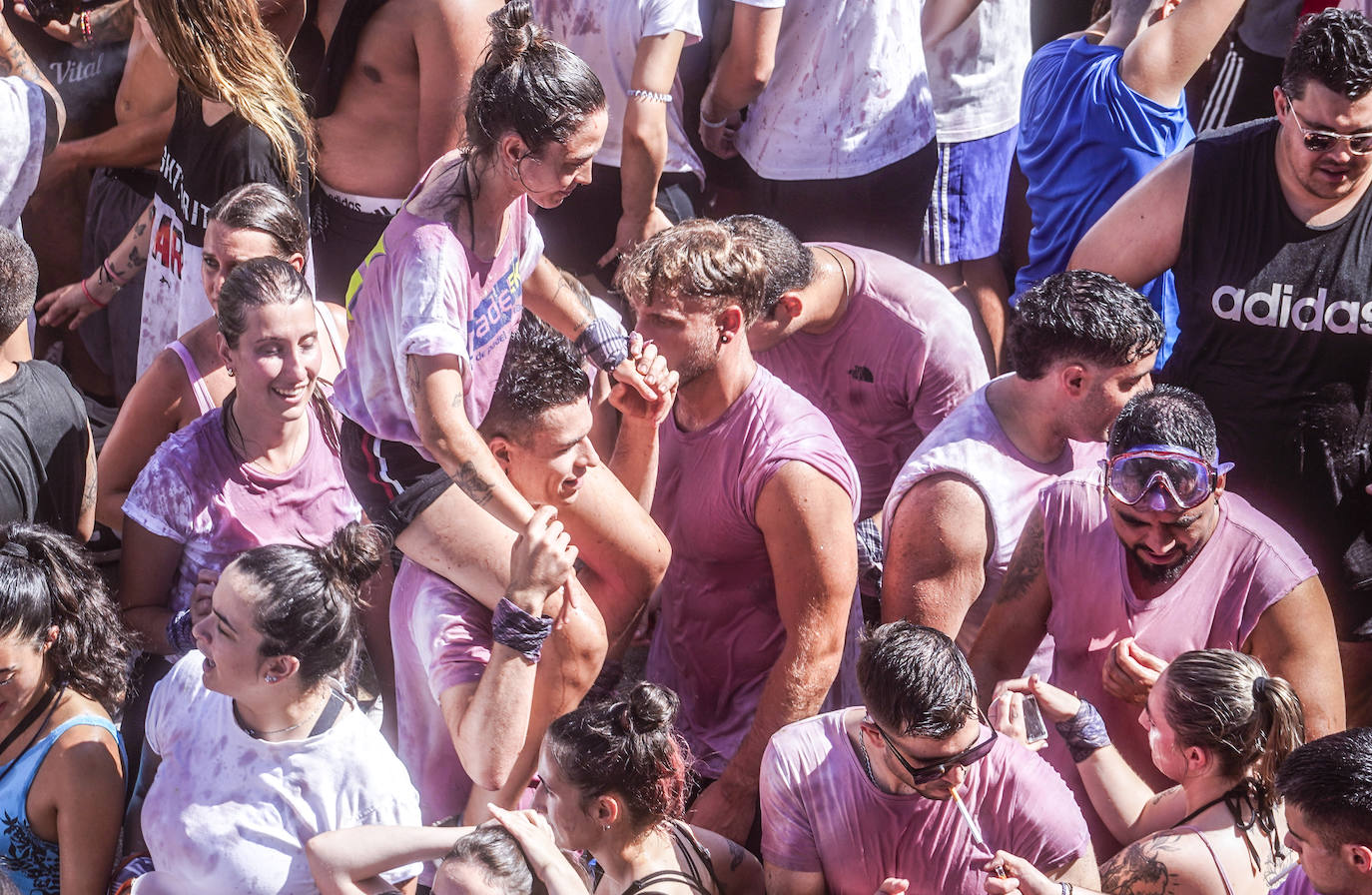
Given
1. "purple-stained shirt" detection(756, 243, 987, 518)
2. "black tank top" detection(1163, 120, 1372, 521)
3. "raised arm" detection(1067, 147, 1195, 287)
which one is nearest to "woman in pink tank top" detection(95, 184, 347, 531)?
"purple-stained shirt" detection(756, 243, 987, 518)

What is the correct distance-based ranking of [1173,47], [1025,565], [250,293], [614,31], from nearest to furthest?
[1025,565] → [250,293] → [1173,47] → [614,31]

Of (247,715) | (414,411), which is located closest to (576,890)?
(247,715)

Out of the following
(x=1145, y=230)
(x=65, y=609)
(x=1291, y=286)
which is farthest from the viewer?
(x=1145, y=230)

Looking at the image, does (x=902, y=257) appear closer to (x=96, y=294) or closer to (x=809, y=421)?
(x=809, y=421)

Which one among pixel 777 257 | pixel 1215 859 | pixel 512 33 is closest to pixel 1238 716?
pixel 1215 859

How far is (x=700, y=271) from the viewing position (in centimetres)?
330

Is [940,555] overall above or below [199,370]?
below

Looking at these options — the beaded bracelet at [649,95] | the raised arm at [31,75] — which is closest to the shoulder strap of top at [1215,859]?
the beaded bracelet at [649,95]

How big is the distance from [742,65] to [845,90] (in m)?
0.37

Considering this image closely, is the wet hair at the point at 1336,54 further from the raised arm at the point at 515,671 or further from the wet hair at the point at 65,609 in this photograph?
the wet hair at the point at 65,609

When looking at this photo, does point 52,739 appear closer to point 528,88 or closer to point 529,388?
point 529,388

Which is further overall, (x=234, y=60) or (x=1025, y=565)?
(x=234, y=60)

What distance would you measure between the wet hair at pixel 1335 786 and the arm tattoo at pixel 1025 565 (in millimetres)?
713

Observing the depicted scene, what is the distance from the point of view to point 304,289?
3.24 metres
